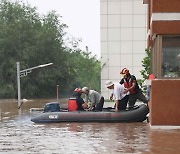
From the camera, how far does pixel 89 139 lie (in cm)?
1210

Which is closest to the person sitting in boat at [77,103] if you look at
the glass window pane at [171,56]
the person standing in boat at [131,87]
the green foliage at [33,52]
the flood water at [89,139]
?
the flood water at [89,139]

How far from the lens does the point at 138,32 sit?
146 feet

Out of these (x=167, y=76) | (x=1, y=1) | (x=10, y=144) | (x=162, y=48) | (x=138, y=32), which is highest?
(x=1, y=1)

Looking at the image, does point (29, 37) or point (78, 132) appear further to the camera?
point (29, 37)

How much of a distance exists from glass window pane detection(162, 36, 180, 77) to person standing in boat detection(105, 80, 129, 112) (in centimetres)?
249

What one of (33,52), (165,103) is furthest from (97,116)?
(33,52)

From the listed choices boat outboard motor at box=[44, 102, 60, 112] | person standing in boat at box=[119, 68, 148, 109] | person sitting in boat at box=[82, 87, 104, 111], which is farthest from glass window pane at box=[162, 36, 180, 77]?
boat outboard motor at box=[44, 102, 60, 112]

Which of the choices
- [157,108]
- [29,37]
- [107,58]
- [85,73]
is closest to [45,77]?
[29,37]

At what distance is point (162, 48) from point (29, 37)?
1666 inches

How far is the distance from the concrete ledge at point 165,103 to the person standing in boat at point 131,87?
200 cm

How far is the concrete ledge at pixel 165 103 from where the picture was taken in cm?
1457

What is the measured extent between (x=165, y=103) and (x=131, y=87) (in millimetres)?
2197

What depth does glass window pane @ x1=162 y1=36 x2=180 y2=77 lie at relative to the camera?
1442 cm

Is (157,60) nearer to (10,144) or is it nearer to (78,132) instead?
(78,132)
